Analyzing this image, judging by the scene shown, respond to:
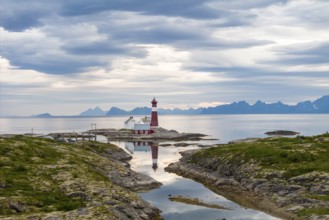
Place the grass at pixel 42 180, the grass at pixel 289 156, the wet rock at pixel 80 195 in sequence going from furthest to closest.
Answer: the grass at pixel 289 156 → the wet rock at pixel 80 195 → the grass at pixel 42 180

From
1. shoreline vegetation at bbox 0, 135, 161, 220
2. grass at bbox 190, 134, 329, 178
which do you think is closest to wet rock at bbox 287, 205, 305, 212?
grass at bbox 190, 134, 329, 178

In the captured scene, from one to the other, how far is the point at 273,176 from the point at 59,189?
32543mm

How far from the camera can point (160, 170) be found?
7656cm

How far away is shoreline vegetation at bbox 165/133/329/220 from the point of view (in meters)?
43.3

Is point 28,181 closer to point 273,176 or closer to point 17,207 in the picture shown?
point 17,207

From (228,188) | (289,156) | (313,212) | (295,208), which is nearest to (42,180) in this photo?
(228,188)

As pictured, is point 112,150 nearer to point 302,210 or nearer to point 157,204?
point 157,204

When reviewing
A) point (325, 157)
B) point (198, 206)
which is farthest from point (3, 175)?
point (325, 157)

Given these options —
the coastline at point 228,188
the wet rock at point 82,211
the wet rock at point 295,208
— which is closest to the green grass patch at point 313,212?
the coastline at point 228,188

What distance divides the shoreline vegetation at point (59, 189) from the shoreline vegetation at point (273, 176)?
13608 mm

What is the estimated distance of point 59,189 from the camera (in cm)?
4050

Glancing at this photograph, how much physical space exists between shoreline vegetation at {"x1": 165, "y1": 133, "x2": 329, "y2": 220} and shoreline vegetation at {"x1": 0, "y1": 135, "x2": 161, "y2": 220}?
13.6 meters

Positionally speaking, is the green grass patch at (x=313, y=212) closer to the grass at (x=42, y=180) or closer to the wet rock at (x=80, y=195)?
the grass at (x=42, y=180)

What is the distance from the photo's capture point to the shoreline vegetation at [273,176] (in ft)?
142
